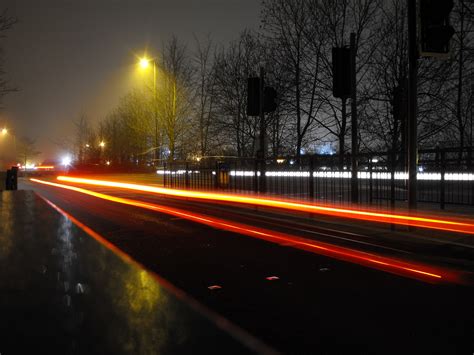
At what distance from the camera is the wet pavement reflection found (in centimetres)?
407

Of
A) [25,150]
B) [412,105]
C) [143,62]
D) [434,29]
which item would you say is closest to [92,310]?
[412,105]

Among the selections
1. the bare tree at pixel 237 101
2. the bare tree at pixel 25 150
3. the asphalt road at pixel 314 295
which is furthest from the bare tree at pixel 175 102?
the bare tree at pixel 25 150

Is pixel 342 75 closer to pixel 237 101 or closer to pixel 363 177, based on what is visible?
pixel 363 177

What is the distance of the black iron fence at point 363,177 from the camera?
13.0m

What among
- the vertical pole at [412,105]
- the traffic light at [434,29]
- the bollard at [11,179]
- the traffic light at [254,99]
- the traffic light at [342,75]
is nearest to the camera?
the traffic light at [434,29]

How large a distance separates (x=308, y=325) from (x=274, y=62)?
19.7m

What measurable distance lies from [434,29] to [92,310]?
767cm

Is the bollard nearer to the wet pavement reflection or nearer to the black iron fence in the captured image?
the black iron fence

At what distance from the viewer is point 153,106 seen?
90.8 ft

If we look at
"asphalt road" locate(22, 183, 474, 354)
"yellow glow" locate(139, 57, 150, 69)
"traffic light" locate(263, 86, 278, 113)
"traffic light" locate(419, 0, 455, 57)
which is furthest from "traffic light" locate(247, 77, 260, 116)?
"yellow glow" locate(139, 57, 150, 69)

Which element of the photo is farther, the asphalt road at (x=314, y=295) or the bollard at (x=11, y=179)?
the bollard at (x=11, y=179)

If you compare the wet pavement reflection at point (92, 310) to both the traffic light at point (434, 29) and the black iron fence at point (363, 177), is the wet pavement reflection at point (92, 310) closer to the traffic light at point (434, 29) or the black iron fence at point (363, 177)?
the traffic light at point (434, 29)

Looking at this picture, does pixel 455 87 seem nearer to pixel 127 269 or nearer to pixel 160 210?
pixel 160 210

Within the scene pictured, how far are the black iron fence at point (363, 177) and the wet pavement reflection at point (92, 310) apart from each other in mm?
7972
